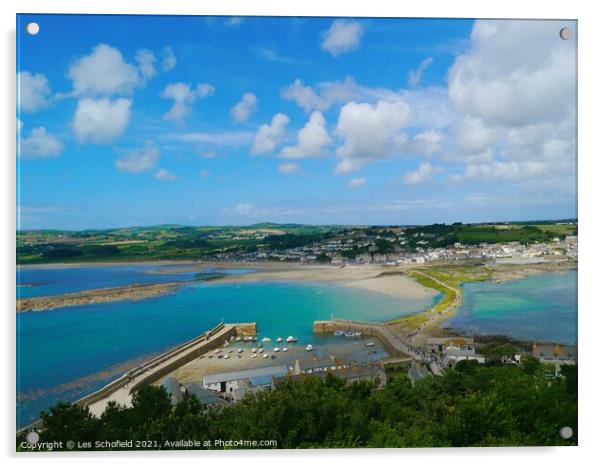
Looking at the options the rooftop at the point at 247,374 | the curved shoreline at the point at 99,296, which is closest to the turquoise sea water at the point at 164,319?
the curved shoreline at the point at 99,296

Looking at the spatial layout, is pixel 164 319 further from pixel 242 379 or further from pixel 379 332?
pixel 379 332

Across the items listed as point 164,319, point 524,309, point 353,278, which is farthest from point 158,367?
point 524,309

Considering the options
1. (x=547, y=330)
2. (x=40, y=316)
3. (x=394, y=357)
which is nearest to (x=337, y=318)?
(x=394, y=357)

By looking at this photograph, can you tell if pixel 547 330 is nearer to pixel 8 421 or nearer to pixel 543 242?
pixel 543 242

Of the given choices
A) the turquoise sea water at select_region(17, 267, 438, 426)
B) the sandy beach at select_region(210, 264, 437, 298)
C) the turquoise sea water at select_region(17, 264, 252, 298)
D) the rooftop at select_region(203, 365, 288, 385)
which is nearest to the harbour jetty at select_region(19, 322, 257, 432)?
the turquoise sea water at select_region(17, 267, 438, 426)

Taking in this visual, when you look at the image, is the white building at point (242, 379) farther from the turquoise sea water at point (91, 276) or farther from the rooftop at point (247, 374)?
the turquoise sea water at point (91, 276)

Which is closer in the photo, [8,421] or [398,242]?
[8,421]
